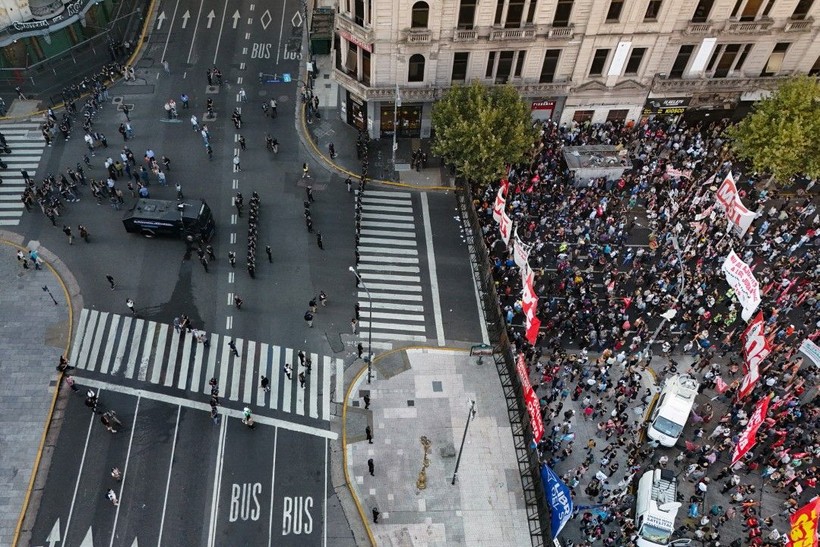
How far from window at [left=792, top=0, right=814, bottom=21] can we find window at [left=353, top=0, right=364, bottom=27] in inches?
1441

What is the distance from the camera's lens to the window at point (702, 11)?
5366cm

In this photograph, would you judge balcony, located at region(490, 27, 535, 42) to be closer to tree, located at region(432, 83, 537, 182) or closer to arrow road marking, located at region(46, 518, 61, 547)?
tree, located at region(432, 83, 537, 182)

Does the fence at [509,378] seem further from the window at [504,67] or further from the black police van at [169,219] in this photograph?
the black police van at [169,219]

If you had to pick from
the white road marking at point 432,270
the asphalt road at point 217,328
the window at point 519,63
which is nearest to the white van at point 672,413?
the asphalt road at point 217,328

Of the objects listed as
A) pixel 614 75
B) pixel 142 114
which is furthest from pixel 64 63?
pixel 614 75

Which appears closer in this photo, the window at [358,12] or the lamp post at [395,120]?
the window at [358,12]

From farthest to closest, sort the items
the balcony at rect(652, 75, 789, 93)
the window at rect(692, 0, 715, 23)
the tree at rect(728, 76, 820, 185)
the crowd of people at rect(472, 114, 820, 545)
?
the balcony at rect(652, 75, 789, 93)
the window at rect(692, 0, 715, 23)
the tree at rect(728, 76, 820, 185)
the crowd of people at rect(472, 114, 820, 545)

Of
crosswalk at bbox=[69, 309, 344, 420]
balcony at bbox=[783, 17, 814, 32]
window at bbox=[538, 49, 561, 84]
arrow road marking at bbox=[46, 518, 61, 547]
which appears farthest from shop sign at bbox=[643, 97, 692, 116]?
arrow road marking at bbox=[46, 518, 61, 547]

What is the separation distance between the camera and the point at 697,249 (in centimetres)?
5159

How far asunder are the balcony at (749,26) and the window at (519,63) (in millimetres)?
17112

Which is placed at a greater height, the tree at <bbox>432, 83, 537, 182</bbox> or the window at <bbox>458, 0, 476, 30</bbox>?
the window at <bbox>458, 0, 476, 30</bbox>

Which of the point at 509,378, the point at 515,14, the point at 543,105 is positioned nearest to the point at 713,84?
the point at 543,105

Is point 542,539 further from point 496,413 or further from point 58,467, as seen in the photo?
point 58,467

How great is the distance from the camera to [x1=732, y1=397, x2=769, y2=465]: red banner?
36531mm
